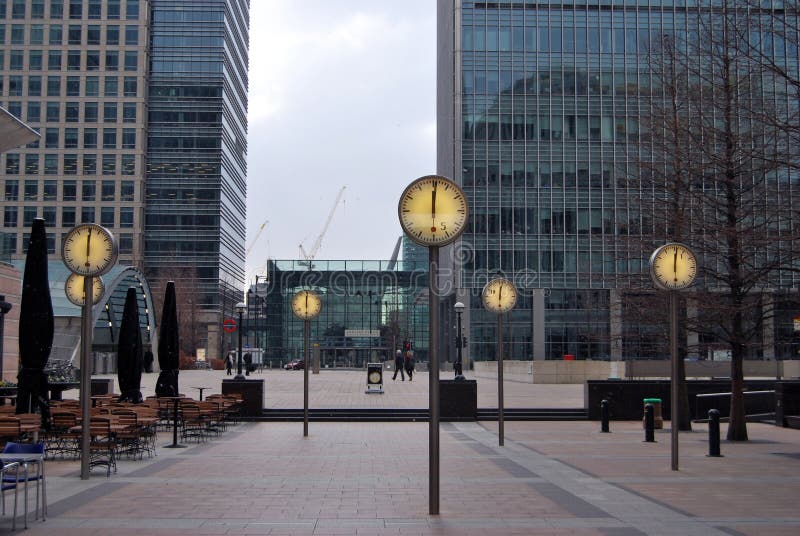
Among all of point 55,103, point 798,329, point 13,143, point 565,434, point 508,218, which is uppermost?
point 55,103

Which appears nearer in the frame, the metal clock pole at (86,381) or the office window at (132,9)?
the metal clock pole at (86,381)

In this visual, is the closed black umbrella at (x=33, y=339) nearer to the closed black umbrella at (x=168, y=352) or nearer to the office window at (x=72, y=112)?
the closed black umbrella at (x=168, y=352)

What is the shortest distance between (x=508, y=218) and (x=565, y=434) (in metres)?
53.1

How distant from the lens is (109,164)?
374ft

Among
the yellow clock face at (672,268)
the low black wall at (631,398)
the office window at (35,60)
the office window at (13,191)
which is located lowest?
the low black wall at (631,398)

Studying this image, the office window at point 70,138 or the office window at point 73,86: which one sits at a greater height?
the office window at point 73,86

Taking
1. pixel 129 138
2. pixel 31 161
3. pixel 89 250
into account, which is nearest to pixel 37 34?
pixel 31 161

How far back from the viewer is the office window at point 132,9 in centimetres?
11388

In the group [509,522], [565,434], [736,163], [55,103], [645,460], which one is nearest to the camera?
[509,522]

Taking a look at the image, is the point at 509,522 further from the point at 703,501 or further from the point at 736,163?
the point at 736,163

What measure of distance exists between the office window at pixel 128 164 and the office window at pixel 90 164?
136 inches

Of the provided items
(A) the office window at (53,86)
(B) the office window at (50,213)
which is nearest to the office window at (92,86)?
(A) the office window at (53,86)

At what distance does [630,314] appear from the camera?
23391 millimetres

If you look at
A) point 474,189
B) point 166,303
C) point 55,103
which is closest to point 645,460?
point 166,303
